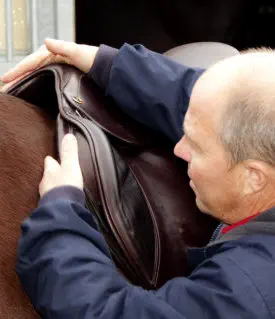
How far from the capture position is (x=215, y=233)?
782 mm

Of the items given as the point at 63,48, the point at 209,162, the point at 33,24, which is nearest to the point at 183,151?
the point at 209,162

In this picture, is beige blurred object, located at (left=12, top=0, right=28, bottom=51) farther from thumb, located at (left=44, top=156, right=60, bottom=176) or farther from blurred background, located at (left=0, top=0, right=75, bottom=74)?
thumb, located at (left=44, top=156, right=60, bottom=176)

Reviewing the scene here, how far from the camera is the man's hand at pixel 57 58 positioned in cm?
88

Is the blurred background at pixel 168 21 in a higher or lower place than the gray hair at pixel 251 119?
lower

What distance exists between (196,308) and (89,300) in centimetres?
12

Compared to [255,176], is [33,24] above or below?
below

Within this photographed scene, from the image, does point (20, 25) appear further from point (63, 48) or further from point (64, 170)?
point (64, 170)

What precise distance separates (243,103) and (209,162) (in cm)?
10

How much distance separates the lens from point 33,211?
648 mm

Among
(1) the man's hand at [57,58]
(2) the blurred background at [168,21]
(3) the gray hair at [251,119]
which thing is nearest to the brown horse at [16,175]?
(1) the man's hand at [57,58]

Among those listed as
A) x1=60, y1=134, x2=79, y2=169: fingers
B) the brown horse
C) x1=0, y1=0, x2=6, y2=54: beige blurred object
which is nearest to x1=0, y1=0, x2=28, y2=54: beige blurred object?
x1=0, y1=0, x2=6, y2=54: beige blurred object

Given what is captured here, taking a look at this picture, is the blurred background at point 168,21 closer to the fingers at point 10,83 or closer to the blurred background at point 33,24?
the blurred background at point 33,24

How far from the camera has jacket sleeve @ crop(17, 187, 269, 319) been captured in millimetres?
591

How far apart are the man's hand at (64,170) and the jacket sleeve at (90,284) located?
0.03m
